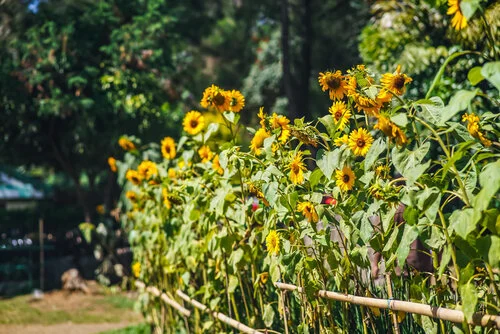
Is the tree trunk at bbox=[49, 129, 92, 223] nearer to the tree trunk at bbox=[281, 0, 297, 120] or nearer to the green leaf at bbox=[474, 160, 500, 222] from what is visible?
the tree trunk at bbox=[281, 0, 297, 120]

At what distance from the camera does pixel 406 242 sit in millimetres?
1943

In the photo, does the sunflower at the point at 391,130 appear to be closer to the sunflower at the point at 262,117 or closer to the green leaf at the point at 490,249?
the green leaf at the point at 490,249

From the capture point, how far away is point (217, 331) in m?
3.88

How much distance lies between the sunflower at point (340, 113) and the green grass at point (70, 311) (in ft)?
19.6

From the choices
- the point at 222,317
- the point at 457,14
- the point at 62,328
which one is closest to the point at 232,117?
the point at 222,317

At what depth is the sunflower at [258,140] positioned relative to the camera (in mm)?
2809

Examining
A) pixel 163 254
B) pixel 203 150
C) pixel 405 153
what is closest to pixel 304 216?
pixel 405 153

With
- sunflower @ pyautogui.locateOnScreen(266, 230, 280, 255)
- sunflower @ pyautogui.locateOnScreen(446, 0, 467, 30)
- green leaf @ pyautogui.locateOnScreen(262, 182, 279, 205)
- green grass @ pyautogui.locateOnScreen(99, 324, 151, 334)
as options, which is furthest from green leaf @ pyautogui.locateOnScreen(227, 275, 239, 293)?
green grass @ pyautogui.locateOnScreen(99, 324, 151, 334)

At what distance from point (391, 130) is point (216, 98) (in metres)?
1.31

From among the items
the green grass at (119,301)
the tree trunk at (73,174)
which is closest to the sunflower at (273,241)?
the green grass at (119,301)

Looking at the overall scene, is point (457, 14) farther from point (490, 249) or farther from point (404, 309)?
point (404, 309)

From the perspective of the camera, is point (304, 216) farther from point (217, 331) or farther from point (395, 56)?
point (395, 56)

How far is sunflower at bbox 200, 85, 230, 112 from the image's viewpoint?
3.07m

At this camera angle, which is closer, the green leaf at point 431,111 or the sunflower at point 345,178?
the green leaf at point 431,111
